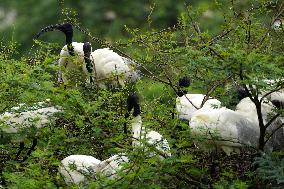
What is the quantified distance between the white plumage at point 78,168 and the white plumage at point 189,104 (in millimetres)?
585

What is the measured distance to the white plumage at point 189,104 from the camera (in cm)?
479

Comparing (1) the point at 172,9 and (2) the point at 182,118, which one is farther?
(1) the point at 172,9

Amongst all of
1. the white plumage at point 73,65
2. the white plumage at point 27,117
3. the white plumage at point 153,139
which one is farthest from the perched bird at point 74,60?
the white plumage at point 153,139

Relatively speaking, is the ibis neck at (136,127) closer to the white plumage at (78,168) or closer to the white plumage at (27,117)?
the white plumage at (78,168)

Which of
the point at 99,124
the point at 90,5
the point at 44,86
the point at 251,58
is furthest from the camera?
the point at 90,5

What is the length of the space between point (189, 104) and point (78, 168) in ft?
2.85

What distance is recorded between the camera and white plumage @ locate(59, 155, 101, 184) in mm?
4341

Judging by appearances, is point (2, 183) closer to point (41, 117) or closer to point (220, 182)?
point (41, 117)

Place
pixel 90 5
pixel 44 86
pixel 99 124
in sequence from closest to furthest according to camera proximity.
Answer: pixel 99 124 < pixel 44 86 < pixel 90 5

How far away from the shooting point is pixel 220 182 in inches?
158

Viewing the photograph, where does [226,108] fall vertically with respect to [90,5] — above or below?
below

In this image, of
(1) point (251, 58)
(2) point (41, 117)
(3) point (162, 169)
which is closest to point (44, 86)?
(2) point (41, 117)

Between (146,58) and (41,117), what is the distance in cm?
69

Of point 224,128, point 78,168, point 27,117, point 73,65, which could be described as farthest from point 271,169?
point 73,65
